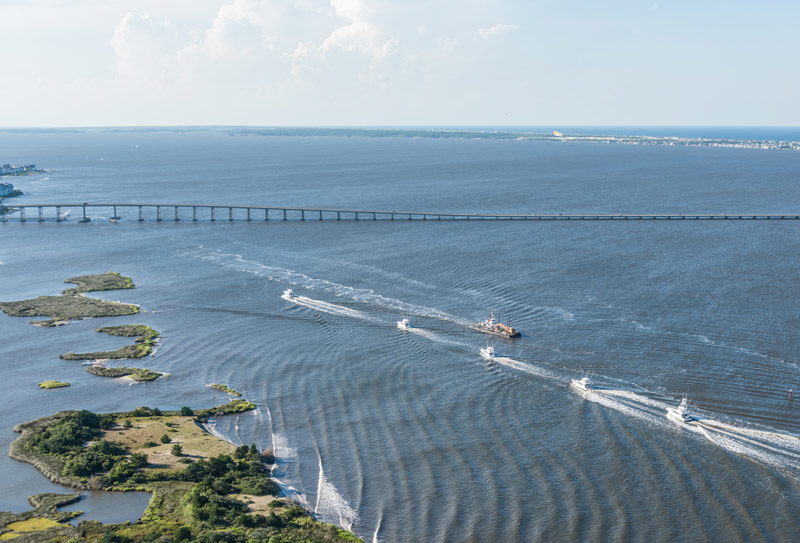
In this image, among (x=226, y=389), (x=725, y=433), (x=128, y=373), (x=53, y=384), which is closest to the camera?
(x=725, y=433)

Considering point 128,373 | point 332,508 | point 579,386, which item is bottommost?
point 332,508

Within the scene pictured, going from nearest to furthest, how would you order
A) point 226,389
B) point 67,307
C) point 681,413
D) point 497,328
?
1. point 681,413
2. point 226,389
3. point 497,328
4. point 67,307

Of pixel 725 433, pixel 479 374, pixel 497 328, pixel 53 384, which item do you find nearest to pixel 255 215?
pixel 497 328

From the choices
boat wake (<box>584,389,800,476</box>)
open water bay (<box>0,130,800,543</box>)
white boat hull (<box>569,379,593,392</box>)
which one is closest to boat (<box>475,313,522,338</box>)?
open water bay (<box>0,130,800,543</box>)

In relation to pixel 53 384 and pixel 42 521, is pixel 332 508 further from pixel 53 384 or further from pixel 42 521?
pixel 53 384

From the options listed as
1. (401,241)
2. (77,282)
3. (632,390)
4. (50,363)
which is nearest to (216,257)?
(77,282)

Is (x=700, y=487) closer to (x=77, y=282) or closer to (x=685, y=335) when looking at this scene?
(x=685, y=335)

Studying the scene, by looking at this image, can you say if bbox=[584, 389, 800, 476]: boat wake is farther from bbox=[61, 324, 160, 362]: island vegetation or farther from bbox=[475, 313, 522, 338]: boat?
bbox=[61, 324, 160, 362]: island vegetation
